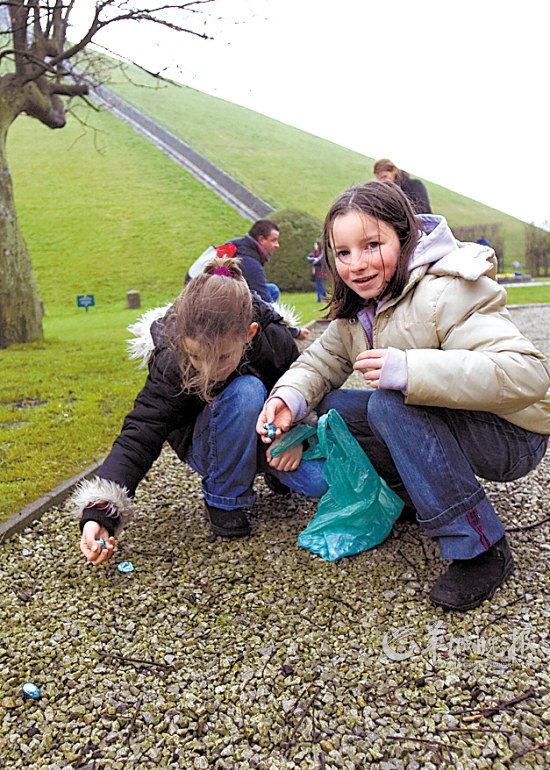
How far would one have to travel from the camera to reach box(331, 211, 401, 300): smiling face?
2334 mm

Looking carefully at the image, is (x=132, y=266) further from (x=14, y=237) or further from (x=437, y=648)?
(x=437, y=648)

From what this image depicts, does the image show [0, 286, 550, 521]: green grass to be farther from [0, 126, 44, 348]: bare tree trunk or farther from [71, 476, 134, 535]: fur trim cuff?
[71, 476, 134, 535]: fur trim cuff

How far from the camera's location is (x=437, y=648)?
2031 millimetres

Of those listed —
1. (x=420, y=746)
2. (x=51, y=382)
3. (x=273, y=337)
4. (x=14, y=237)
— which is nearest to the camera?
(x=420, y=746)

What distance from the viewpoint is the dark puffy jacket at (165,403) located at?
8.87 feet

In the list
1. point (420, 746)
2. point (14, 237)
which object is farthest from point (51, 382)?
point (420, 746)

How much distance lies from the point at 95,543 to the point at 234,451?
687mm

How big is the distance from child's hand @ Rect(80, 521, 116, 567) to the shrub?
16.0 meters

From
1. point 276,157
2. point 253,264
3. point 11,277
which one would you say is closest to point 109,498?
point 253,264

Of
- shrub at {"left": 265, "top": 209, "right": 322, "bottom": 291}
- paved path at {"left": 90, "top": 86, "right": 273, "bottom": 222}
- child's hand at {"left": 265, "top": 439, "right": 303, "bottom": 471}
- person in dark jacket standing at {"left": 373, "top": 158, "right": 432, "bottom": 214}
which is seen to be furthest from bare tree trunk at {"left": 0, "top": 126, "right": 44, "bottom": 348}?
paved path at {"left": 90, "top": 86, "right": 273, "bottom": 222}

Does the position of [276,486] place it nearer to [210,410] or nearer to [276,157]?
[210,410]

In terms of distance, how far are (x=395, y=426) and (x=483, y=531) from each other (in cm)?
46

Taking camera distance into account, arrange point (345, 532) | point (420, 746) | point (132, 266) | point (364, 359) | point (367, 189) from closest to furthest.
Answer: point (420, 746), point (364, 359), point (367, 189), point (345, 532), point (132, 266)

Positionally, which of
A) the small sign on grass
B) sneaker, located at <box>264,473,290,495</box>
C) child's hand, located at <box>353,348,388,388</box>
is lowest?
the small sign on grass
